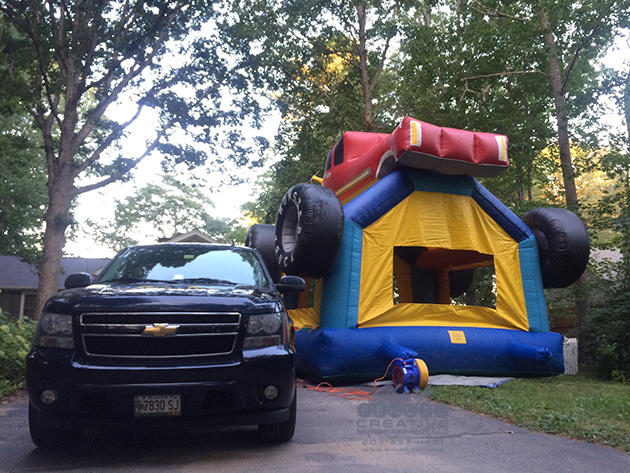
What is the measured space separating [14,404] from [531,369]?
684 cm

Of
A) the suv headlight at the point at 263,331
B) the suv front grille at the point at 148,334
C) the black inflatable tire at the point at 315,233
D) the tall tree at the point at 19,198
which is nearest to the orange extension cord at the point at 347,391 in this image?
the black inflatable tire at the point at 315,233

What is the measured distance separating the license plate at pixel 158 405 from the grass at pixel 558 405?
310 centimetres

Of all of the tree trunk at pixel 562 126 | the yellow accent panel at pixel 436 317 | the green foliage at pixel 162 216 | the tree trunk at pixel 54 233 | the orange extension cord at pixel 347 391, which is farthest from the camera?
the green foliage at pixel 162 216

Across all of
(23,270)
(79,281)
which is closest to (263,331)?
(79,281)

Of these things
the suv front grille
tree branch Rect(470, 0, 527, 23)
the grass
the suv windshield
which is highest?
tree branch Rect(470, 0, 527, 23)

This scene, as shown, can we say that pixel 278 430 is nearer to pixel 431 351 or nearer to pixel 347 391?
pixel 347 391

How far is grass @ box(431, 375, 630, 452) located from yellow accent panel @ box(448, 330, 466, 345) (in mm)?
821

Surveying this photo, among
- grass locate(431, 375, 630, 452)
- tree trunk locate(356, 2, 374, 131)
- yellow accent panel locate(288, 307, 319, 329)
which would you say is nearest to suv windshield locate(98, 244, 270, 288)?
grass locate(431, 375, 630, 452)

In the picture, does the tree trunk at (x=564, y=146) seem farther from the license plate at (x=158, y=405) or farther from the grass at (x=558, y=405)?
the license plate at (x=158, y=405)

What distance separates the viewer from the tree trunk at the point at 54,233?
15.6 metres

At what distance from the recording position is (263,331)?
13.1 feet

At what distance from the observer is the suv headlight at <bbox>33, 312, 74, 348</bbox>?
148 inches

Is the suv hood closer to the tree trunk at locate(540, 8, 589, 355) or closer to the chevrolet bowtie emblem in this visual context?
the chevrolet bowtie emblem

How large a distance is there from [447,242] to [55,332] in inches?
245
